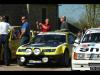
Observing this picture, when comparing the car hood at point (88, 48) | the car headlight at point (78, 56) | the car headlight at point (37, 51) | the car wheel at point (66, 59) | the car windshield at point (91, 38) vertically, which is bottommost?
the car wheel at point (66, 59)

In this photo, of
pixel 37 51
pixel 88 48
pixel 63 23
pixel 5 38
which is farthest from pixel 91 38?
pixel 63 23

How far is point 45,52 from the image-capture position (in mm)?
13656

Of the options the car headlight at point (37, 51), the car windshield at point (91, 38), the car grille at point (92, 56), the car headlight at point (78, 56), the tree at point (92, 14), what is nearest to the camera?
the car grille at point (92, 56)

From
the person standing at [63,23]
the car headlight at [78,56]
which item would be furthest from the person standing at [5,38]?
the car headlight at [78,56]

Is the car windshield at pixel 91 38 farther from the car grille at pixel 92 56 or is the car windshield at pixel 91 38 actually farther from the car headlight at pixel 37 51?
the car headlight at pixel 37 51

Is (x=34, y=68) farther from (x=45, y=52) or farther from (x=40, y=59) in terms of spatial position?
(x=45, y=52)

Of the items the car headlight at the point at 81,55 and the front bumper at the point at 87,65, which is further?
the car headlight at the point at 81,55

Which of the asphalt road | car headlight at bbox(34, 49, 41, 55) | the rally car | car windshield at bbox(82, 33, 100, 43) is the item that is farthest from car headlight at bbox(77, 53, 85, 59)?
car headlight at bbox(34, 49, 41, 55)

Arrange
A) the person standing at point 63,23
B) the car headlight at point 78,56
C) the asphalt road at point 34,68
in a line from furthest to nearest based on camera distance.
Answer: the person standing at point 63,23
the asphalt road at point 34,68
the car headlight at point 78,56

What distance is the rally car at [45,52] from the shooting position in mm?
13641

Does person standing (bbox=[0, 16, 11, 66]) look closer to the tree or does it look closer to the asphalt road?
the asphalt road

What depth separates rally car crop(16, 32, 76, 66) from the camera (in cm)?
1364
